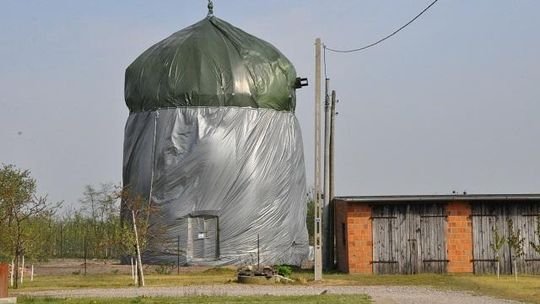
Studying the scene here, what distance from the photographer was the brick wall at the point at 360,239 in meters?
33.6

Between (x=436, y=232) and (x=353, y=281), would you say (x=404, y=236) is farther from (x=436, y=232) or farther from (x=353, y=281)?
(x=353, y=281)

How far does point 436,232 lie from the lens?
110ft

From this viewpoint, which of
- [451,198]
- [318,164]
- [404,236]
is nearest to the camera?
[318,164]

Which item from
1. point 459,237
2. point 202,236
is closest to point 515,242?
point 459,237

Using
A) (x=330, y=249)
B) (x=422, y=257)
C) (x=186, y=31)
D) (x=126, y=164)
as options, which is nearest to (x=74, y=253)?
(x=126, y=164)

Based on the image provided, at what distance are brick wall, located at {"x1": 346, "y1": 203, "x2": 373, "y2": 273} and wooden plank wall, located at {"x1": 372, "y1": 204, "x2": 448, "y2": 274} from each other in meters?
0.19

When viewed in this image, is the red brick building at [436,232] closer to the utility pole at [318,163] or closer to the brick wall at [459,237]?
the brick wall at [459,237]

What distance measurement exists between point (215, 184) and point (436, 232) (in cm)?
1110

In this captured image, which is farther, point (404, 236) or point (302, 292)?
point (404, 236)

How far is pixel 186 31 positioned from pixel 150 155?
626 centimetres

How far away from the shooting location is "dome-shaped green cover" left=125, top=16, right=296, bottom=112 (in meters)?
41.5

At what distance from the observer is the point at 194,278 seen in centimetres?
3319

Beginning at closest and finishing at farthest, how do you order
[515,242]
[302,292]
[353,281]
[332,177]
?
[302,292] < [353,281] < [515,242] < [332,177]

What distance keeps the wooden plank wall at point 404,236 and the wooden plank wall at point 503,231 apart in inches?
50.7
